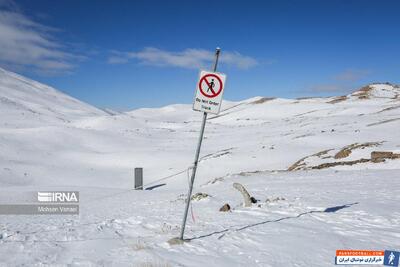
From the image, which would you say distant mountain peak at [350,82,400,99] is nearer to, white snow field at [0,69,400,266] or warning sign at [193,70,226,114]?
white snow field at [0,69,400,266]

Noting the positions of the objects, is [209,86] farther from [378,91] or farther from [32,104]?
[378,91]

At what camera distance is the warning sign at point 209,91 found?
6707 mm

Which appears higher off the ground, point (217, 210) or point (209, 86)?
point (209, 86)

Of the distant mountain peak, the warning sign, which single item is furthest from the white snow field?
the distant mountain peak

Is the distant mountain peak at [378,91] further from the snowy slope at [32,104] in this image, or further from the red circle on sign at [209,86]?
the red circle on sign at [209,86]

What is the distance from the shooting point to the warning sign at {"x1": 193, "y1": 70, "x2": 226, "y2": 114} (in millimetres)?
6707

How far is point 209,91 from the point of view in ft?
22.2

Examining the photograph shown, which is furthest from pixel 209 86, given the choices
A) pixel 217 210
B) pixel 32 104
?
pixel 32 104

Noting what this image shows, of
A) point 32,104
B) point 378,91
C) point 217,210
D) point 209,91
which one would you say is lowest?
point 217,210

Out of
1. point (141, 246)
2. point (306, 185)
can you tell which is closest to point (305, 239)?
point (141, 246)

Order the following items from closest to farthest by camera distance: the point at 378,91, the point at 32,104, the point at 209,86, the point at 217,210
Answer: the point at 209,86
the point at 217,210
the point at 32,104
the point at 378,91

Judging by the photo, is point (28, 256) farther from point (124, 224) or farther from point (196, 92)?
point (196, 92)

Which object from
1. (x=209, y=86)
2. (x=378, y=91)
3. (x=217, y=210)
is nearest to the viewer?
(x=209, y=86)

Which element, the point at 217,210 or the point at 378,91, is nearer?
the point at 217,210
